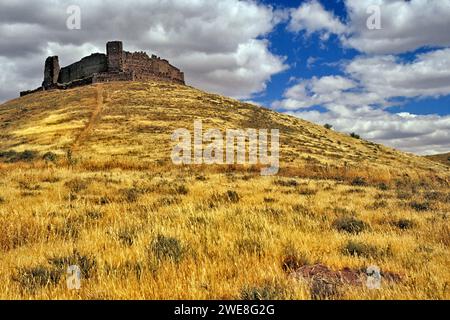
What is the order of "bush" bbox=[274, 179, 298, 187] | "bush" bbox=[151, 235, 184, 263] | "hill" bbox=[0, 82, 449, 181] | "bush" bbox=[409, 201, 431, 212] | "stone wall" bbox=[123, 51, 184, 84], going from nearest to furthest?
"bush" bbox=[151, 235, 184, 263] → "bush" bbox=[409, 201, 431, 212] → "bush" bbox=[274, 179, 298, 187] → "hill" bbox=[0, 82, 449, 181] → "stone wall" bbox=[123, 51, 184, 84]

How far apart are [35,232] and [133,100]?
59176mm

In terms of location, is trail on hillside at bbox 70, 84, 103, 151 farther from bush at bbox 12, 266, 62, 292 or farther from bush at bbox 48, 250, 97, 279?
bush at bbox 12, 266, 62, 292

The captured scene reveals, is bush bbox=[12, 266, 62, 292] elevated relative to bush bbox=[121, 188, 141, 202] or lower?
lower

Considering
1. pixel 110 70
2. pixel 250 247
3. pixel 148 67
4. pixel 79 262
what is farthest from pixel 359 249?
pixel 148 67

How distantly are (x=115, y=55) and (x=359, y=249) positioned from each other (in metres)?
83.0

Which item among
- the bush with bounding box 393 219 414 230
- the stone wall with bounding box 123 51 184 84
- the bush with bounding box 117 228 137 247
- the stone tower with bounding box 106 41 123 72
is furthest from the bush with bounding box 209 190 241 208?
the stone wall with bounding box 123 51 184 84

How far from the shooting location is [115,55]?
8225 cm

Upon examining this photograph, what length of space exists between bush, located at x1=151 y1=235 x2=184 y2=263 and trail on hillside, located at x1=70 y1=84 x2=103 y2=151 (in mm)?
34788

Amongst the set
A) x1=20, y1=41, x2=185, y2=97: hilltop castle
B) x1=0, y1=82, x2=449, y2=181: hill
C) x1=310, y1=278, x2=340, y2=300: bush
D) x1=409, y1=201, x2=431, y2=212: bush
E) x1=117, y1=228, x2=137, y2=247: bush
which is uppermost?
x1=20, y1=41, x2=185, y2=97: hilltop castle

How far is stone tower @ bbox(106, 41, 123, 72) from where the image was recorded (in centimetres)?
8111

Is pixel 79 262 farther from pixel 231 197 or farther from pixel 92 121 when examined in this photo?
pixel 92 121

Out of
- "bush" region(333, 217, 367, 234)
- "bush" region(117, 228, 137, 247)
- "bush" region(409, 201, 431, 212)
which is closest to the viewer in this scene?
"bush" region(117, 228, 137, 247)

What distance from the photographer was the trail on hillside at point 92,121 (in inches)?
1649
